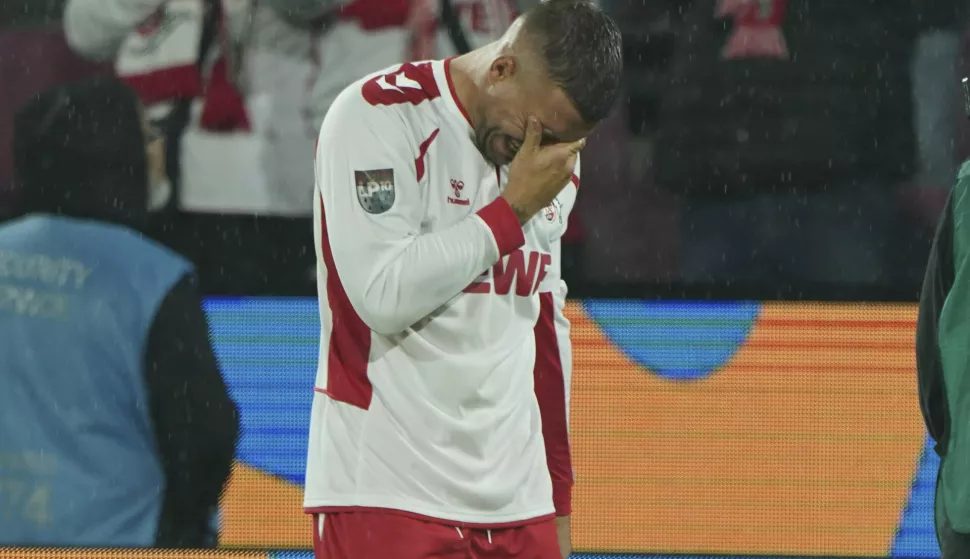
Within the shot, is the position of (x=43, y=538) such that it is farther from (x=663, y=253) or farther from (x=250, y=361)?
(x=663, y=253)

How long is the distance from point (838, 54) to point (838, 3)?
15cm

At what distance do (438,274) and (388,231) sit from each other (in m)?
0.10

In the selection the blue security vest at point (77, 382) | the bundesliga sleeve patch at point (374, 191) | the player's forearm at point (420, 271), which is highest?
the bundesliga sleeve patch at point (374, 191)

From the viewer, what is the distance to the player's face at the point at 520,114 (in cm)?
185

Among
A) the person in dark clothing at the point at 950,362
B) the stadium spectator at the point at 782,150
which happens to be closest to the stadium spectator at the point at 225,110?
the stadium spectator at the point at 782,150

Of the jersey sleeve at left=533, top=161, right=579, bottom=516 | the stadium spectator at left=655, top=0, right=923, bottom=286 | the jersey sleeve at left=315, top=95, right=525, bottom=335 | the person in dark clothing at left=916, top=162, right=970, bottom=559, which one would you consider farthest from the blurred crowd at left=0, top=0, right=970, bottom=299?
the jersey sleeve at left=315, top=95, right=525, bottom=335

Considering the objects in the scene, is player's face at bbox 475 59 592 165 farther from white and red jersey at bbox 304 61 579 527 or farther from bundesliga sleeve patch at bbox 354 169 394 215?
bundesliga sleeve patch at bbox 354 169 394 215

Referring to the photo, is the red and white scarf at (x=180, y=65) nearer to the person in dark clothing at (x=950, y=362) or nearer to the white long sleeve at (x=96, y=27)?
the white long sleeve at (x=96, y=27)

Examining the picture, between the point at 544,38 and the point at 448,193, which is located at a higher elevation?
the point at 544,38

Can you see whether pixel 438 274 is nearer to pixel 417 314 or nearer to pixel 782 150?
pixel 417 314

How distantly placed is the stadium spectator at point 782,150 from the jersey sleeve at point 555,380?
1.39 m

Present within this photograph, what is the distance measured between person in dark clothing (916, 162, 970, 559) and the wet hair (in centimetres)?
54

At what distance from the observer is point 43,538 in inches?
140

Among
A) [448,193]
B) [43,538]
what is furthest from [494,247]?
[43,538]
